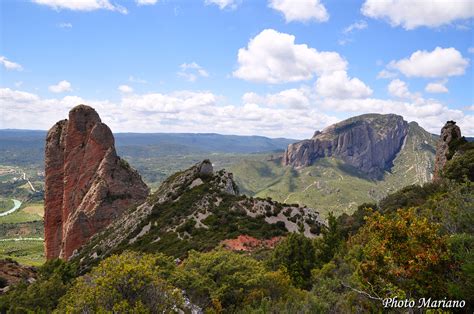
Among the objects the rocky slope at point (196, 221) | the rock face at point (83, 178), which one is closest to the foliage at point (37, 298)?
the rocky slope at point (196, 221)

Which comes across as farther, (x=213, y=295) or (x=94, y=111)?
(x=94, y=111)

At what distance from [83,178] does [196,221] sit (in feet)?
115

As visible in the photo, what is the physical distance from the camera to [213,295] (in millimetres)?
22391

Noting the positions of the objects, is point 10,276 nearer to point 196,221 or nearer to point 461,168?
point 196,221

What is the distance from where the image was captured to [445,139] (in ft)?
270

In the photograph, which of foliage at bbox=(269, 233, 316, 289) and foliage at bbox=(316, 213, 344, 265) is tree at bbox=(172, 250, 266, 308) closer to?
foliage at bbox=(269, 233, 316, 289)

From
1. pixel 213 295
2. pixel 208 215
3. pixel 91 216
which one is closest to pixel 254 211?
pixel 208 215

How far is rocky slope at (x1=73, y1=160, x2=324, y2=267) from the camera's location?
2222 inches

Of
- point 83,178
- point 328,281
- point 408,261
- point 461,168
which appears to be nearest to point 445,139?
point 461,168

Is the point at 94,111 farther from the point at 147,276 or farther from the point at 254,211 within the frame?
the point at 147,276

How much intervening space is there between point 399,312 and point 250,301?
9.93 m

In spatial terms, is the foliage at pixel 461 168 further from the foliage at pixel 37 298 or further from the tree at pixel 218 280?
the foliage at pixel 37 298

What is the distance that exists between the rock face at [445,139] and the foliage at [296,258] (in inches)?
2215

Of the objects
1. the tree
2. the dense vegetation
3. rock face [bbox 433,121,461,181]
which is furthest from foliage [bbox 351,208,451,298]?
rock face [bbox 433,121,461,181]
